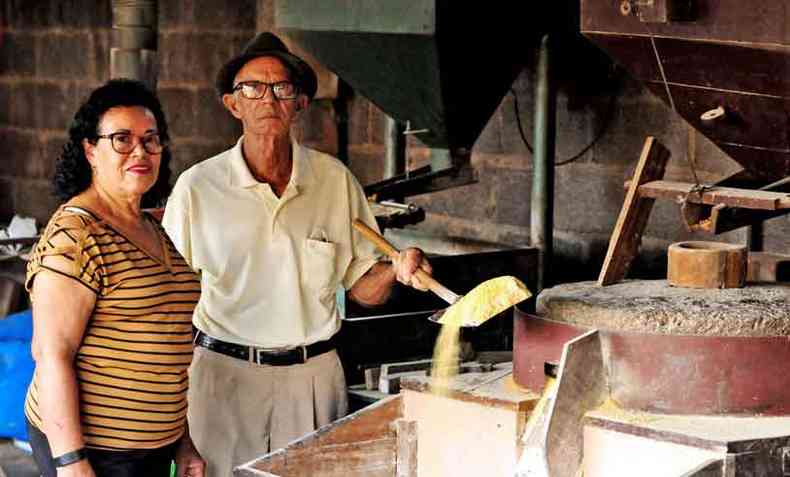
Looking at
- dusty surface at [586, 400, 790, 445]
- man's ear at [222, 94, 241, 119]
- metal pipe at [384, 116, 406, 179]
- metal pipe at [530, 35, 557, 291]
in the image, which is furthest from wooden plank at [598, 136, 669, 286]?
metal pipe at [384, 116, 406, 179]

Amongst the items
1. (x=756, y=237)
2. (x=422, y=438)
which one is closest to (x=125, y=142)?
(x=422, y=438)

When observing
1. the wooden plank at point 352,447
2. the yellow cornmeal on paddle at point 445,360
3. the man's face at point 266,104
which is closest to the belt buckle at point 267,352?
the wooden plank at point 352,447

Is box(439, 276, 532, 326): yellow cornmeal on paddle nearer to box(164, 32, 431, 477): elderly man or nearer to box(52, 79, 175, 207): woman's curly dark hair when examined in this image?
box(164, 32, 431, 477): elderly man

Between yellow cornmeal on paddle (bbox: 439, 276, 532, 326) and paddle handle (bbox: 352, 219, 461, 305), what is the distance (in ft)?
0.34

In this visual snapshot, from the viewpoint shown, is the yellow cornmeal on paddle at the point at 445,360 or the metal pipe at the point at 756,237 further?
the metal pipe at the point at 756,237

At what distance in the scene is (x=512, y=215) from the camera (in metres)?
6.73

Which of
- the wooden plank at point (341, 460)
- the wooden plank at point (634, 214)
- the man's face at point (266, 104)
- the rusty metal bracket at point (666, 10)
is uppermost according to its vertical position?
the rusty metal bracket at point (666, 10)

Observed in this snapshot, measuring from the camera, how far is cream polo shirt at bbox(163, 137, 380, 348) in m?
3.98

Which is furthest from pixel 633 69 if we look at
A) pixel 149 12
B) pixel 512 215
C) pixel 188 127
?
pixel 188 127

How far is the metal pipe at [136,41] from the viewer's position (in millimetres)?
7137

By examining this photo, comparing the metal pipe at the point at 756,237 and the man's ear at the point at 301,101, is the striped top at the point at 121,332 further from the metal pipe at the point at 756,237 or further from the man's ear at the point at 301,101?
the metal pipe at the point at 756,237

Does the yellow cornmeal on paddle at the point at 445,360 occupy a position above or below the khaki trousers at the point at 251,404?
above

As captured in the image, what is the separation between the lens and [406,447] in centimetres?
377

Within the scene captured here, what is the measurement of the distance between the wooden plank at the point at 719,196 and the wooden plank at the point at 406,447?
2.97 feet
